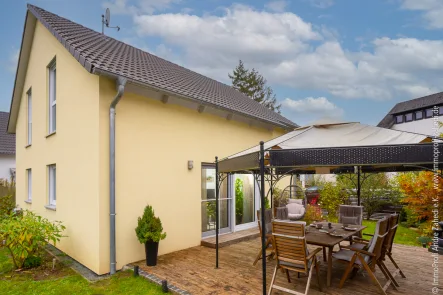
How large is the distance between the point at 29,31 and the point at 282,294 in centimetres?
1143

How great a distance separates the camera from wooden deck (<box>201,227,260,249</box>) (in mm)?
7812

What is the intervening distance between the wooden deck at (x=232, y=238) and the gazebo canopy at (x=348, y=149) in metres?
3.65

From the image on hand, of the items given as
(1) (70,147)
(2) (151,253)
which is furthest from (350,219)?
(1) (70,147)

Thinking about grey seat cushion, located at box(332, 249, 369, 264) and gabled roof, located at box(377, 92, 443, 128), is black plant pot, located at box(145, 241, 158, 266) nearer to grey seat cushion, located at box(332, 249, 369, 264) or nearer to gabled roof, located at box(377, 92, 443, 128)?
grey seat cushion, located at box(332, 249, 369, 264)

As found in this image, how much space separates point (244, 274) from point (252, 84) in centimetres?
3009

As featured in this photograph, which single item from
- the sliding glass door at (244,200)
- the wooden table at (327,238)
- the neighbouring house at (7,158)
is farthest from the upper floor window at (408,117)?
the neighbouring house at (7,158)

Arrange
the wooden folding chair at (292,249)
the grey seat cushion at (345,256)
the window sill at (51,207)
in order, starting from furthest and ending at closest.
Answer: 1. the window sill at (51,207)
2. the grey seat cushion at (345,256)
3. the wooden folding chair at (292,249)

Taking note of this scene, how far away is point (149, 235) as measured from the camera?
6051 millimetres

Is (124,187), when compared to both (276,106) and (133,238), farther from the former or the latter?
(276,106)

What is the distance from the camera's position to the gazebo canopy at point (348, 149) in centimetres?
355

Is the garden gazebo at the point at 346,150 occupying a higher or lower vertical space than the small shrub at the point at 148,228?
A: higher

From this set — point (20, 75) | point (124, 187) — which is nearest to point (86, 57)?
point (124, 187)

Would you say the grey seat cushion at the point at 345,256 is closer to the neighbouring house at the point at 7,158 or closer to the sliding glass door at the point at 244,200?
the sliding glass door at the point at 244,200

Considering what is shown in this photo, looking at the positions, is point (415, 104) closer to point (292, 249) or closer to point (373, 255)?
point (373, 255)
